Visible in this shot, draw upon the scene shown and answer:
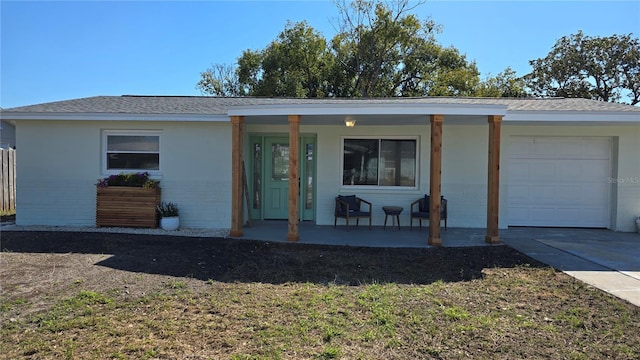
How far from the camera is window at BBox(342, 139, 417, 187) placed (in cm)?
909

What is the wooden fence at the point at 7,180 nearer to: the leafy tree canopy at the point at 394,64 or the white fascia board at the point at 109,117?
the white fascia board at the point at 109,117

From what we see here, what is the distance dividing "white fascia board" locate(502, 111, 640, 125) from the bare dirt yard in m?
2.92

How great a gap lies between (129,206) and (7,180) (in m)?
5.97

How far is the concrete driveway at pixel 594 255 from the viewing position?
15.7 feet

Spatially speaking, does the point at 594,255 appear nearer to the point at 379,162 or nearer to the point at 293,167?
the point at 379,162

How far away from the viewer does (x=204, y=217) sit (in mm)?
8617

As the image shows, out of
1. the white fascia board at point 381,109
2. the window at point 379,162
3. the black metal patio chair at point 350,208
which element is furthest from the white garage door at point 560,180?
the black metal patio chair at point 350,208

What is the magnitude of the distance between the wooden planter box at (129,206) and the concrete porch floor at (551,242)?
2052mm

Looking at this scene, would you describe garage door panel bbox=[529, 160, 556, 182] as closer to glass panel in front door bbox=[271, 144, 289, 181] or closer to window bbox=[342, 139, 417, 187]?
window bbox=[342, 139, 417, 187]

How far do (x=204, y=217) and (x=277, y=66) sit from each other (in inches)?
604

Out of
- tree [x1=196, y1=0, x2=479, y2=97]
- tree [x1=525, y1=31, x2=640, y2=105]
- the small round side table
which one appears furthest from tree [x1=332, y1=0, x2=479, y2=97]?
the small round side table

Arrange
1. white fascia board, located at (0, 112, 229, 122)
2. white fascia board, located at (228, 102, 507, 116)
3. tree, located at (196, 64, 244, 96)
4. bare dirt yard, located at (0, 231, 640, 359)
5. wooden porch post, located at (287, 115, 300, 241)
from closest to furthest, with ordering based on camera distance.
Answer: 1. bare dirt yard, located at (0, 231, 640, 359)
2. white fascia board, located at (228, 102, 507, 116)
3. wooden porch post, located at (287, 115, 300, 241)
4. white fascia board, located at (0, 112, 229, 122)
5. tree, located at (196, 64, 244, 96)

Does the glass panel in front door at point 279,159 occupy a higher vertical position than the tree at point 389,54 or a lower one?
lower

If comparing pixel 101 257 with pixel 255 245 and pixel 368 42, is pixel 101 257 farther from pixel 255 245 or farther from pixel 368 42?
pixel 368 42
